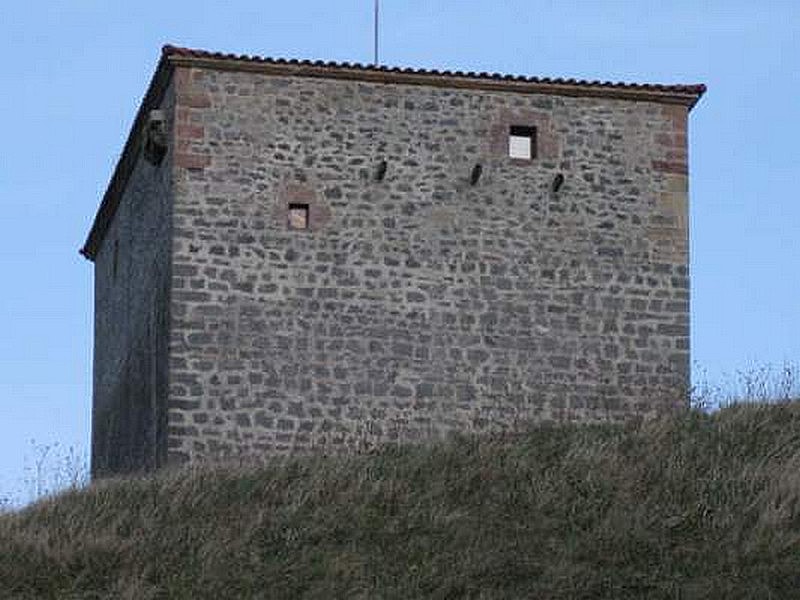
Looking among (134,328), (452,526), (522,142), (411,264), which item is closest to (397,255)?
(411,264)

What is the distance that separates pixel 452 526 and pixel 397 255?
663 cm

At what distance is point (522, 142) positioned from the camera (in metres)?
24.7

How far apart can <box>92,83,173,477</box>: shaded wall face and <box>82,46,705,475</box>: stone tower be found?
0.29 ft

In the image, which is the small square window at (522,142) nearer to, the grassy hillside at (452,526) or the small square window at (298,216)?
the small square window at (298,216)

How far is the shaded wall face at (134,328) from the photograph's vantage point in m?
23.9

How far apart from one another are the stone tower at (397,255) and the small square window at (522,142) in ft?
0.08

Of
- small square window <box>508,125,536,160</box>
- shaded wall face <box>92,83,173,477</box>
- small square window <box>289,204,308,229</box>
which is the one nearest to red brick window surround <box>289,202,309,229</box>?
small square window <box>289,204,308,229</box>

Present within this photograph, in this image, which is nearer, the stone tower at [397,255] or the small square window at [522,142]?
the stone tower at [397,255]

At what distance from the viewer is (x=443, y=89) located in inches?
965

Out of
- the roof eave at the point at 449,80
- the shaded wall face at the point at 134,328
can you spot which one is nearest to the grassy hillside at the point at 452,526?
the shaded wall face at the point at 134,328

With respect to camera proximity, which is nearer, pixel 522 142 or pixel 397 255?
pixel 397 255

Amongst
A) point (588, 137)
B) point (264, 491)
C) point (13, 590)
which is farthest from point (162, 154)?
point (13, 590)

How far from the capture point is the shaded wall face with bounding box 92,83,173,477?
2388 cm

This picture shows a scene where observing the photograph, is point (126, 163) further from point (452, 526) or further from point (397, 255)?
→ point (452, 526)
